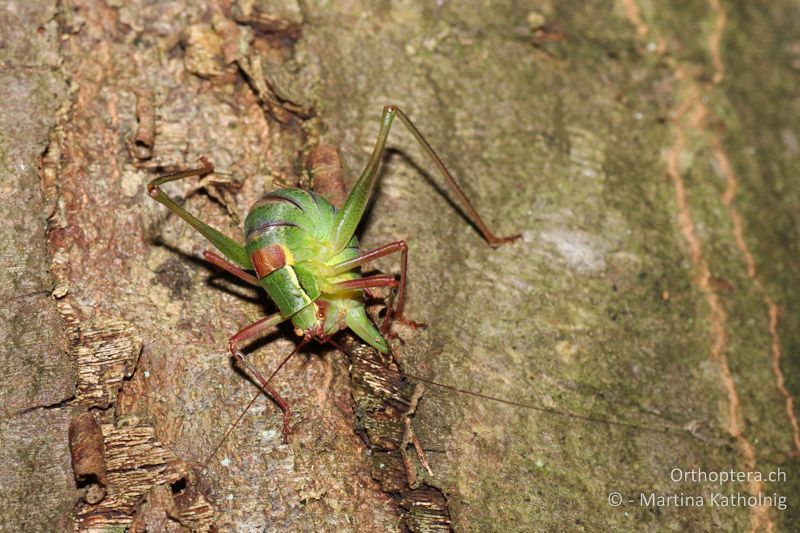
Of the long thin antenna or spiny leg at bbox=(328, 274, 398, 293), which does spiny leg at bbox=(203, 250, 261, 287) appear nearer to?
spiny leg at bbox=(328, 274, 398, 293)

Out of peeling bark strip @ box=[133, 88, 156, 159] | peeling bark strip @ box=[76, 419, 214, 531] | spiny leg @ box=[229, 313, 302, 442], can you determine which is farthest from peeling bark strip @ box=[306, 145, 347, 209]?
peeling bark strip @ box=[76, 419, 214, 531]

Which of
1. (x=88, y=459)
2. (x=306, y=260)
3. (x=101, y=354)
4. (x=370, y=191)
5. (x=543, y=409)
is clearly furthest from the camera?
(x=306, y=260)

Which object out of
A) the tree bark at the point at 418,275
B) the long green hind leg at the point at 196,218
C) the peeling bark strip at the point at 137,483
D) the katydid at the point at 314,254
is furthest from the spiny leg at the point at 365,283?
the peeling bark strip at the point at 137,483

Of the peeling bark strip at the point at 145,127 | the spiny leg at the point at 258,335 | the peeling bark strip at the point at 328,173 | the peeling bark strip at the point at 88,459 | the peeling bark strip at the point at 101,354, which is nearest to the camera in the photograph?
the peeling bark strip at the point at 88,459

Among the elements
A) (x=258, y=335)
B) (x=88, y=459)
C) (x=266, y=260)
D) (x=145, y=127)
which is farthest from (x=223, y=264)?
(x=88, y=459)

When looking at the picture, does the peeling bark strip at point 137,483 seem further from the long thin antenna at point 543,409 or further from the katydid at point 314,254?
the long thin antenna at point 543,409

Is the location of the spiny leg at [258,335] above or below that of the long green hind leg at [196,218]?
below

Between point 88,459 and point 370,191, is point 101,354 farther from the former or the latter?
point 370,191

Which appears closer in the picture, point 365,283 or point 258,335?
point 258,335
